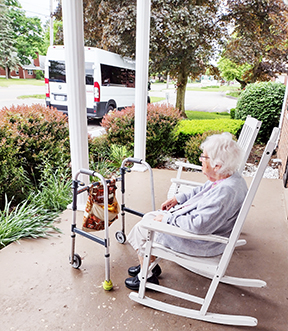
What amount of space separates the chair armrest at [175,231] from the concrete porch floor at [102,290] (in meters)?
0.56

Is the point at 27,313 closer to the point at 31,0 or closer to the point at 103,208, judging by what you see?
the point at 103,208

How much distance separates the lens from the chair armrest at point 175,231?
1482 mm

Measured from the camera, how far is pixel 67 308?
1695mm

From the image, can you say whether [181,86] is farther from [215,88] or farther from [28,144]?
[28,144]

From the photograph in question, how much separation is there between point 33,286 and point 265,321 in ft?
4.93

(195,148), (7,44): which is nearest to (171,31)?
(7,44)

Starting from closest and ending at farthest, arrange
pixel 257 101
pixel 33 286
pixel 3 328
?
pixel 3 328 → pixel 33 286 → pixel 257 101

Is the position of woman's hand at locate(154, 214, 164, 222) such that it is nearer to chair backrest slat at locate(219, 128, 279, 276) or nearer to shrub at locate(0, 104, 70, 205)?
chair backrest slat at locate(219, 128, 279, 276)

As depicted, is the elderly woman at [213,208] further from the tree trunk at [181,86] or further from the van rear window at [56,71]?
the tree trunk at [181,86]

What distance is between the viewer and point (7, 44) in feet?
16.4

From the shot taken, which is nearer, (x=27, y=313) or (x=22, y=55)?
(x=27, y=313)

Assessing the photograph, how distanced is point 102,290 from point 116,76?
7315 millimetres

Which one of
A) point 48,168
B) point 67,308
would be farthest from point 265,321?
point 48,168

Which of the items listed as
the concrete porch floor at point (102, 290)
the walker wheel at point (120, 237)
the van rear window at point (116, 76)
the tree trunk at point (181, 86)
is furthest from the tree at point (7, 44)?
the tree trunk at point (181, 86)
